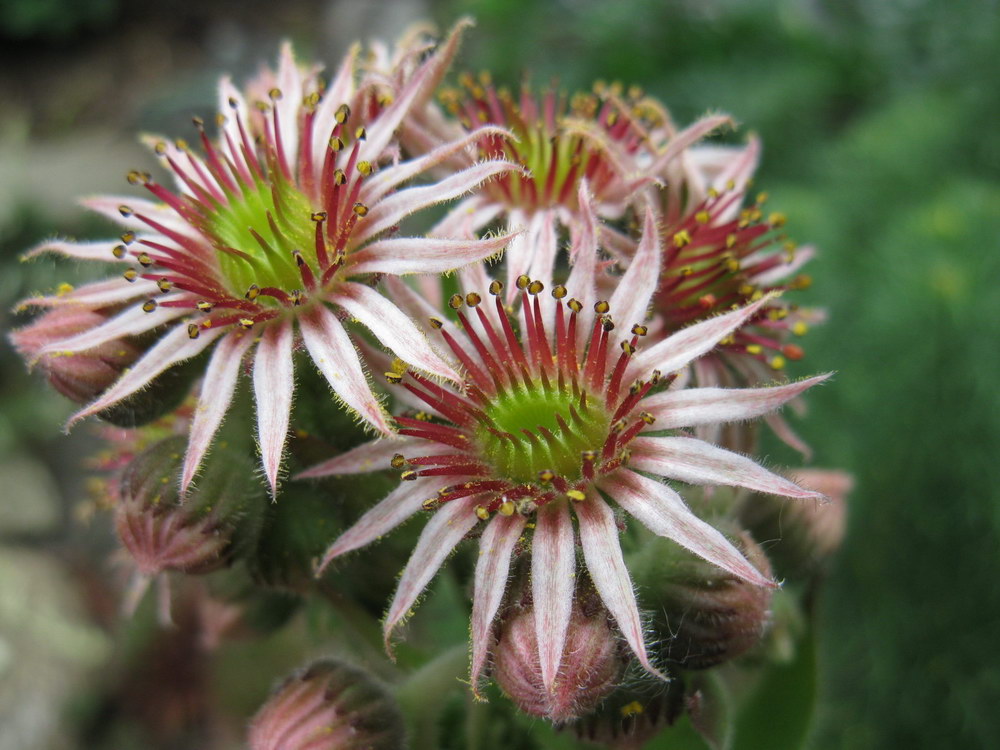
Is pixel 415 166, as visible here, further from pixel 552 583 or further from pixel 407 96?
pixel 552 583

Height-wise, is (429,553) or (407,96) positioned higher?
(407,96)

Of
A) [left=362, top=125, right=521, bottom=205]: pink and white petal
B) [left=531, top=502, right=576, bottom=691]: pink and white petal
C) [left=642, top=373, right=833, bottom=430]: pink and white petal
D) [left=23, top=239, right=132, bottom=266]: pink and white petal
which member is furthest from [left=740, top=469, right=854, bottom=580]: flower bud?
[left=23, top=239, right=132, bottom=266]: pink and white petal

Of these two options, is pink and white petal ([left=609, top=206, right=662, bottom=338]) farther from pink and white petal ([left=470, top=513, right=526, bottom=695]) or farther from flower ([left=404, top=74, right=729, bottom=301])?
pink and white petal ([left=470, top=513, right=526, bottom=695])

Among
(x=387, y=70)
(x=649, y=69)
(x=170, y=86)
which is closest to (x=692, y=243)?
(x=387, y=70)

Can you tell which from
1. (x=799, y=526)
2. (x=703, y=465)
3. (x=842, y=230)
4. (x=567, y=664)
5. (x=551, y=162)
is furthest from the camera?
(x=842, y=230)

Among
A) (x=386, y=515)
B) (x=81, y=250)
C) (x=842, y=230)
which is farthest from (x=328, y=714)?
(x=842, y=230)

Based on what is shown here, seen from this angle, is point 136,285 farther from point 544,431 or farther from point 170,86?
point 170,86

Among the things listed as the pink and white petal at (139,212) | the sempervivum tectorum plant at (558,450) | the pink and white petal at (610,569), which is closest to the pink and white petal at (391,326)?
the sempervivum tectorum plant at (558,450)
